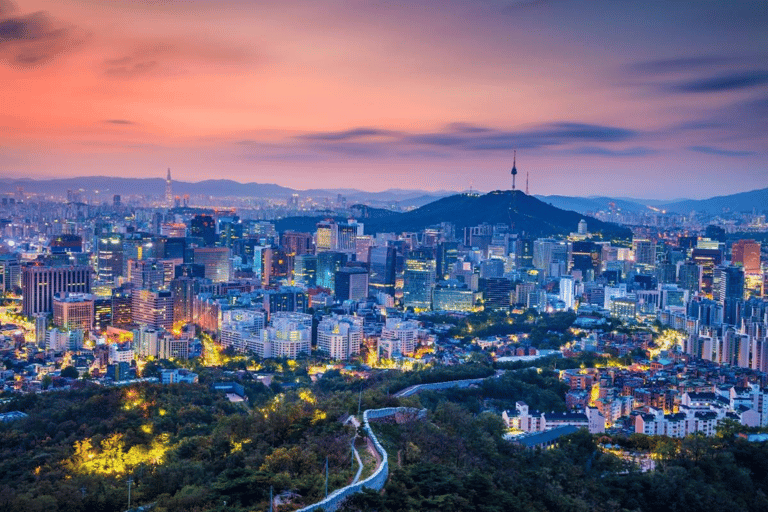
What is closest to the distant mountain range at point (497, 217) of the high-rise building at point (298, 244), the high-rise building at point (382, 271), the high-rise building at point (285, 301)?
the high-rise building at point (298, 244)

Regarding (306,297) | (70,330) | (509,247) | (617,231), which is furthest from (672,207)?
(70,330)

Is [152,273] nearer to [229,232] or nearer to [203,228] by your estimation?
[203,228]

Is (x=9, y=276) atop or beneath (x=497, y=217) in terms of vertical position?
beneath

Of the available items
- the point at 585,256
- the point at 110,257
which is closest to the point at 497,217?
the point at 585,256

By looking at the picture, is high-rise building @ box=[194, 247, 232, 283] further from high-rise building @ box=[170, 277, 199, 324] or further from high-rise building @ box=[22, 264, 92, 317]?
high-rise building @ box=[170, 277, 199, 324]

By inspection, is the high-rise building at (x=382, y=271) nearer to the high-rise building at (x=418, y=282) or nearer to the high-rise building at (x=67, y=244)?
the high-rise building at (x=418, y=282)

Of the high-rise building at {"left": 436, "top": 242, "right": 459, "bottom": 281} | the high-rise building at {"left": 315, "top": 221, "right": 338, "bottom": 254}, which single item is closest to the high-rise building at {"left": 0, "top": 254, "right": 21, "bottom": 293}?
the high-rise building at {"left": 315, "top": 221, "right": 338, "bottom": 254}
